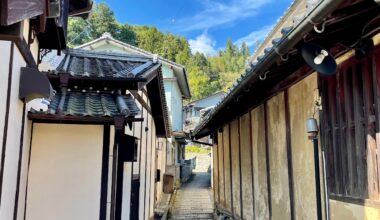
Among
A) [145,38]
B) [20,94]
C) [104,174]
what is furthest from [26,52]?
[145,38]

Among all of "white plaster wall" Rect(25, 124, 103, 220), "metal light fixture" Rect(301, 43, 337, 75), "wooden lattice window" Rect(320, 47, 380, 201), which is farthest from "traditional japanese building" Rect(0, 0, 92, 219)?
"wooden lattice window" Rect(320, 47, 380, 201)

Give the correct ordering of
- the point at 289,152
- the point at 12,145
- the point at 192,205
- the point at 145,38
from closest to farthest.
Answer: the point at 12,145, the point at 289,152, the point at 192,205, the point at 145,38

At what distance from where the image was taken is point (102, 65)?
8305 mm

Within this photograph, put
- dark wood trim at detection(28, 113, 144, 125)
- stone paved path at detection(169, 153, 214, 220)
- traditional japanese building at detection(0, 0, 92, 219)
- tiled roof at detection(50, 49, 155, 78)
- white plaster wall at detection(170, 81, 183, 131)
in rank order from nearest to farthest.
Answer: traditional japanese building at detection(0, 0, 92, 219) → dark wood trim at detection(28, 113, 144, 125) → tiled roof at detection(50, 49, 155, 78) → stone paved path at detection(169, 153, 214, 220) → white plaster wall at detection(170, 81, 183, 131)

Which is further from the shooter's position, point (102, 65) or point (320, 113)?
point (102, 65)

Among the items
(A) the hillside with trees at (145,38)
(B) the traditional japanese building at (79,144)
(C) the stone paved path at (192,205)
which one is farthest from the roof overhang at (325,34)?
(A) the hillside with trees at (145,38)

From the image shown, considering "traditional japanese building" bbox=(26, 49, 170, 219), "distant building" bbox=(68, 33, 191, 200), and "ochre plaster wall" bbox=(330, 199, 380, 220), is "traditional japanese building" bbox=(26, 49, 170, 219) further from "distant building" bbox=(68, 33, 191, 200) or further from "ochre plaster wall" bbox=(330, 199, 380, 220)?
"distant building" bbox=(68, 33, 191, 200)

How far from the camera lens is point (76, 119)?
599cm

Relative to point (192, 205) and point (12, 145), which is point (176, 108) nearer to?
point (192, 205)

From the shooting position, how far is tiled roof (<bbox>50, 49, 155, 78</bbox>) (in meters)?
7.14

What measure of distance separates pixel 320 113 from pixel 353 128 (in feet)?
2.58

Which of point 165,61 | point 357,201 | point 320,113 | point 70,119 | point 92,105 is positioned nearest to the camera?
point 357,201

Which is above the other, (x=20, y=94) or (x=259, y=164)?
(x=20, y=94)

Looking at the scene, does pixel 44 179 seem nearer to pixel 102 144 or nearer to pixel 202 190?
pixel 102 144
